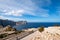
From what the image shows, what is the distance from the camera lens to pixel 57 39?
50.4ft

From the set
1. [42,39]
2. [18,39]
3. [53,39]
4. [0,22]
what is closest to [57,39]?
[53,39]

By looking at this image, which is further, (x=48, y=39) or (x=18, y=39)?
(x=18, y=39)

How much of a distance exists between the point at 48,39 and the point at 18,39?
647 cm

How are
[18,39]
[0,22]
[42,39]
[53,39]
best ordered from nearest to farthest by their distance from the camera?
[53,39] < [42,39] < [18,39] < [0,22]

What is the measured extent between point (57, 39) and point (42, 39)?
2.19 metres

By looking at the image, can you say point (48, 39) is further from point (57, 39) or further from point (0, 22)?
point (0, 22)

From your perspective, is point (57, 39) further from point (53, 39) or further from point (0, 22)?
point (0, 22)

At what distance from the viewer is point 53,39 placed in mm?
15047

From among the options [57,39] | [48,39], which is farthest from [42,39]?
[57,39]

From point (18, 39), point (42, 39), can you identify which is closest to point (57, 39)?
point (42, 39)

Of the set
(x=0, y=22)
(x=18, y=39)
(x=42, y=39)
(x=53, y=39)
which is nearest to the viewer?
(x=53, y=39)

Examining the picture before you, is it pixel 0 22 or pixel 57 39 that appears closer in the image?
pixel 57 39

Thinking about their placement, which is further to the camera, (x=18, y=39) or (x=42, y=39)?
(x=18, y=39)

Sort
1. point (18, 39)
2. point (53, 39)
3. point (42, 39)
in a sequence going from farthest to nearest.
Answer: point (18, 39), point (42, 39), point (53, 39)
